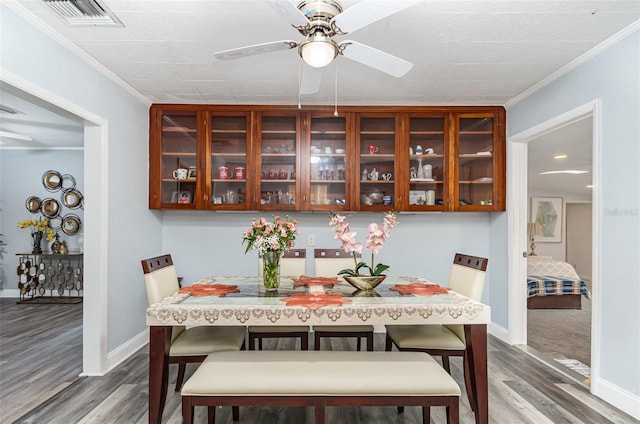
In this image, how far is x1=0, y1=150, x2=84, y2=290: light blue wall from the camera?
212 inches

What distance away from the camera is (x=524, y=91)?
3164 mm

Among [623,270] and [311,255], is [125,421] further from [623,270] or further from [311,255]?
[623,270]

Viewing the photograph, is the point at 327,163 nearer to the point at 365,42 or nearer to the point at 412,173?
the point at 412,173

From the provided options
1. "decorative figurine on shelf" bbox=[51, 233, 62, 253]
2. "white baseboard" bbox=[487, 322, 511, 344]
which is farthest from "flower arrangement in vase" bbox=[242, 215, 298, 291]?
"decorative figurine on shelf" bbox=[51, 233, 62, 253]

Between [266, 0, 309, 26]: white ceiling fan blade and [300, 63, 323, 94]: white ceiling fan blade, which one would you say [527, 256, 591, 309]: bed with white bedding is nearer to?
[300, 63, 323, 94]: white ceiling fan blade

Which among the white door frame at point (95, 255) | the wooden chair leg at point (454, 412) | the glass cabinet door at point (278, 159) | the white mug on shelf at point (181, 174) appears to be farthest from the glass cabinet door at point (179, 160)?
the wooden chair leg at point (454, 412)

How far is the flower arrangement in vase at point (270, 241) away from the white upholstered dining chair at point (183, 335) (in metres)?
0.41

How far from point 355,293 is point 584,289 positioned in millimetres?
4520

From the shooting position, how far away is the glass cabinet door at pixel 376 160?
11.7 ft

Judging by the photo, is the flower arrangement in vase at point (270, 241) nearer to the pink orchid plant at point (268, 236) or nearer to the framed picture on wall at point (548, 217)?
the pink orchid plant at point (268, 236)

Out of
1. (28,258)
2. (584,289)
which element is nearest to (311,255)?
(584,289)

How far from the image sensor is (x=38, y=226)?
5.21 meters

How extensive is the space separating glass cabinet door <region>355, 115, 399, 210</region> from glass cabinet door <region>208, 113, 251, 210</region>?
1.18 m

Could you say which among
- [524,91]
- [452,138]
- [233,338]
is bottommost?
[233,338]
